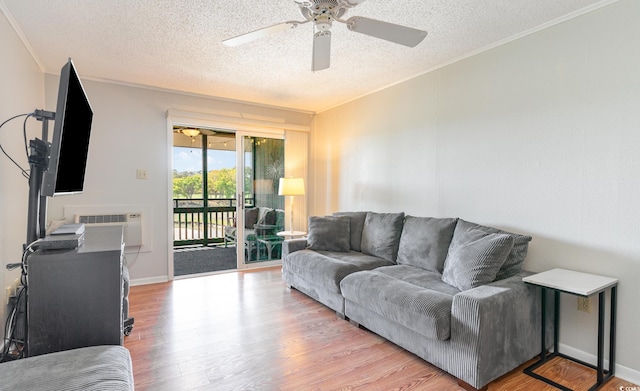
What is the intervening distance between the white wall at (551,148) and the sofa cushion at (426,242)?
11.4 inches

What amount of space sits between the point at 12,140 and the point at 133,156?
1.46m

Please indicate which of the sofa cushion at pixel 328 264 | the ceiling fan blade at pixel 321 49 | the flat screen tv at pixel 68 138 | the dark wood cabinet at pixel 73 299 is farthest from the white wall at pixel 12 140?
the sofa cushion at pixel 328 264

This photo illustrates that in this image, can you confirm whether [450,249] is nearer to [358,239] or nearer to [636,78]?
[358,239]

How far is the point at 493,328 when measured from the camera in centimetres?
187

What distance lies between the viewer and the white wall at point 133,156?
3.64 metres

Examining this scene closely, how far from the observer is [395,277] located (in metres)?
2.66

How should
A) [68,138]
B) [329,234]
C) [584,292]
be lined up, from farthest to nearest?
[329,234]
[584,292]
[68,138]

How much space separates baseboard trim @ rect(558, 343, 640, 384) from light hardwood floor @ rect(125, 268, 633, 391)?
0.05m

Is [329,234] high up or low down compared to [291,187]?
down

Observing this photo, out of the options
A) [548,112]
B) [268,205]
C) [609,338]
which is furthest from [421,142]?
[268,205]

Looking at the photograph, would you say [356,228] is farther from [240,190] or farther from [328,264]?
[240,190]

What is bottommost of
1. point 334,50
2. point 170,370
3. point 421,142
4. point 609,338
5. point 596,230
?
point 170,370

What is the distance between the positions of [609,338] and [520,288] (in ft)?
2.09

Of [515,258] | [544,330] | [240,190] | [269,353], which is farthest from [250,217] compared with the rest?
[544,330]
